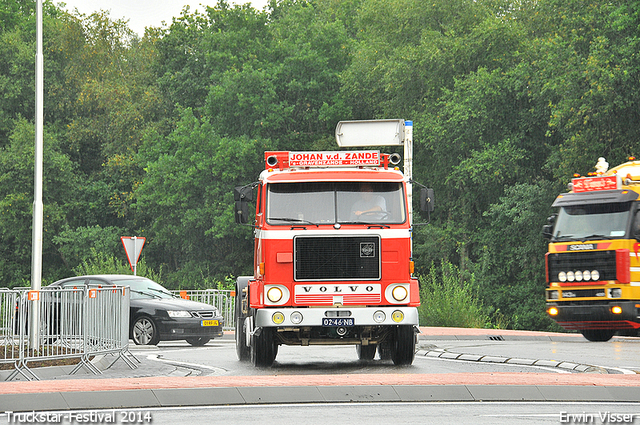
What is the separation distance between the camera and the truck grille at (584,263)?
21062 mm

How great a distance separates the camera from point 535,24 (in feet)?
165

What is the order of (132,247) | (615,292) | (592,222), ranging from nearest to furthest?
(615,292), (592,222), (132,247)

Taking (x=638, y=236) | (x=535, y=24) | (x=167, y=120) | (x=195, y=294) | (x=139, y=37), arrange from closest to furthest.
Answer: (x=638, y=236) < (x=195, y=294) < (x=535, y=24) < (x=167, y=120) < (x=139, y=37)

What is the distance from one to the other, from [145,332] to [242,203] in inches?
306

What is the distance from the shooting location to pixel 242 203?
15.6 meters

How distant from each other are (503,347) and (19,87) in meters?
46.3

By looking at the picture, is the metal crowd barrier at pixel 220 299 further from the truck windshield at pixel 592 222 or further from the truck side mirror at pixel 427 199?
the truck side mirror at pixel 427 199

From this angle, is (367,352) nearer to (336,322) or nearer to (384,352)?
(384,352)

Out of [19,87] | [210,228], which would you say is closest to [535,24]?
[210,228]

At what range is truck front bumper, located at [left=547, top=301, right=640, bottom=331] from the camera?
20.9m

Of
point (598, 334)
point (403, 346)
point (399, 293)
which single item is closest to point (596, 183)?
point (598, 334)

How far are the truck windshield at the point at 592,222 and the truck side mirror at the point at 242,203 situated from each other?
9049mm

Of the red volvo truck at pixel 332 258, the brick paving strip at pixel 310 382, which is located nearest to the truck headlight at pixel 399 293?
the red volvo truck at pixel 332 258

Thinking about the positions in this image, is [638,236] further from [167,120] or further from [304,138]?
[167,120]
